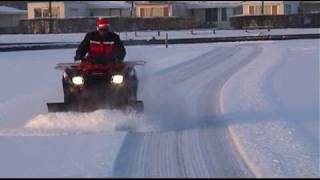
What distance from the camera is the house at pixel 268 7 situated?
84312 mm

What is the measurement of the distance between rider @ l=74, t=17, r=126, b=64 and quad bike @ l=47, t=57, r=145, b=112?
0.19m

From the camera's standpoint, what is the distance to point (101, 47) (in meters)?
12.1

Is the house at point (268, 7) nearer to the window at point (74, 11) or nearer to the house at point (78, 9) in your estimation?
the house at point (78, 9)

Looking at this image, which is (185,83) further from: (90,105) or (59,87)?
(90,105)

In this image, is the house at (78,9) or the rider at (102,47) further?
the house at (78,9)

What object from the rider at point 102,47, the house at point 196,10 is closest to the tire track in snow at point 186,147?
the rider at point 102,47

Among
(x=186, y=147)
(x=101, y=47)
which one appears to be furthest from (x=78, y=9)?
(x=186, y=147)

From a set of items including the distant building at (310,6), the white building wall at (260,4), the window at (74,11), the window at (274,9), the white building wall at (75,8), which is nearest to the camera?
the white building wall at (260,4)

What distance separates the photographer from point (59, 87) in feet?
60.8

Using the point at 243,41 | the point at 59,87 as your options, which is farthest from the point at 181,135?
the point at 243,41

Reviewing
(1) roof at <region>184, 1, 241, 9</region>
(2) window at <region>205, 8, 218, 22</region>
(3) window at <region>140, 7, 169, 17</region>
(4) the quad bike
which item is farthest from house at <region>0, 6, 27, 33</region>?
(4) the quad bike

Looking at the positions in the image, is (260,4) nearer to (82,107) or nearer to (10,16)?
(10,16)

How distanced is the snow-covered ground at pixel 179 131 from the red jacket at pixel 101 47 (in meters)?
1.01

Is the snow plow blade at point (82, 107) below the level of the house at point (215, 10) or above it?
below
